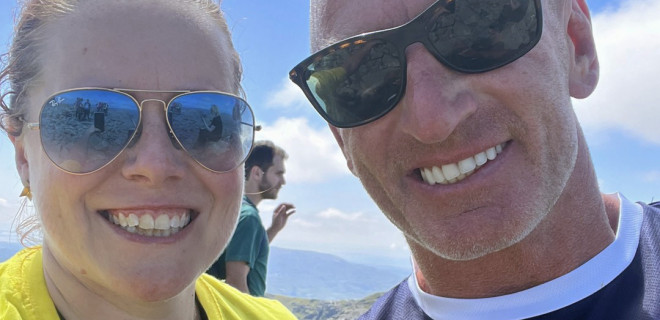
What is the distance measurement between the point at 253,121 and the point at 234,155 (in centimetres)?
22

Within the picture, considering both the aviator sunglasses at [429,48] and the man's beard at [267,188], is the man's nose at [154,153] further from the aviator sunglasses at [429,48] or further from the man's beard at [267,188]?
the man's beard at [267,188]

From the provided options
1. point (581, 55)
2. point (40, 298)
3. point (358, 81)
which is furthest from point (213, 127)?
point (581, 55)

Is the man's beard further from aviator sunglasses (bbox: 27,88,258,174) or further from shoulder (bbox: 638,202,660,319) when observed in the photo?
shoulder (bbox: 638,202,660,319)

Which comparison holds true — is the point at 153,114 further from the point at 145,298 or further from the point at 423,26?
the point at 423,26

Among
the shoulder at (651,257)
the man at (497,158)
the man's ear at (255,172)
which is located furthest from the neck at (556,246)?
the man's ear at (255,172)

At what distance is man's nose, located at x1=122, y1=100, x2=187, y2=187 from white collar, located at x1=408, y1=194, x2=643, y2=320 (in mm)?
1189

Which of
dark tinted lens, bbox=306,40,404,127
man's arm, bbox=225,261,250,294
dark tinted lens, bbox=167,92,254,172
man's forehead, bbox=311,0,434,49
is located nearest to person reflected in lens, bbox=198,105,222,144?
dark tinted lens, bbox=167,92,254,172

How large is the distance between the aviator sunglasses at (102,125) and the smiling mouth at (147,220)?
6.9 inches

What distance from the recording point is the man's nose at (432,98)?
5.16 feet

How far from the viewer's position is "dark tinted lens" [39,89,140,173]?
1.51 meters

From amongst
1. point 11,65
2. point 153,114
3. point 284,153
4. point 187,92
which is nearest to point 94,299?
point 153,114

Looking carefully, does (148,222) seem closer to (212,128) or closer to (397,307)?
(212,128)

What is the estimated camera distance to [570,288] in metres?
1.57

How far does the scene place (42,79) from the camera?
156cm
